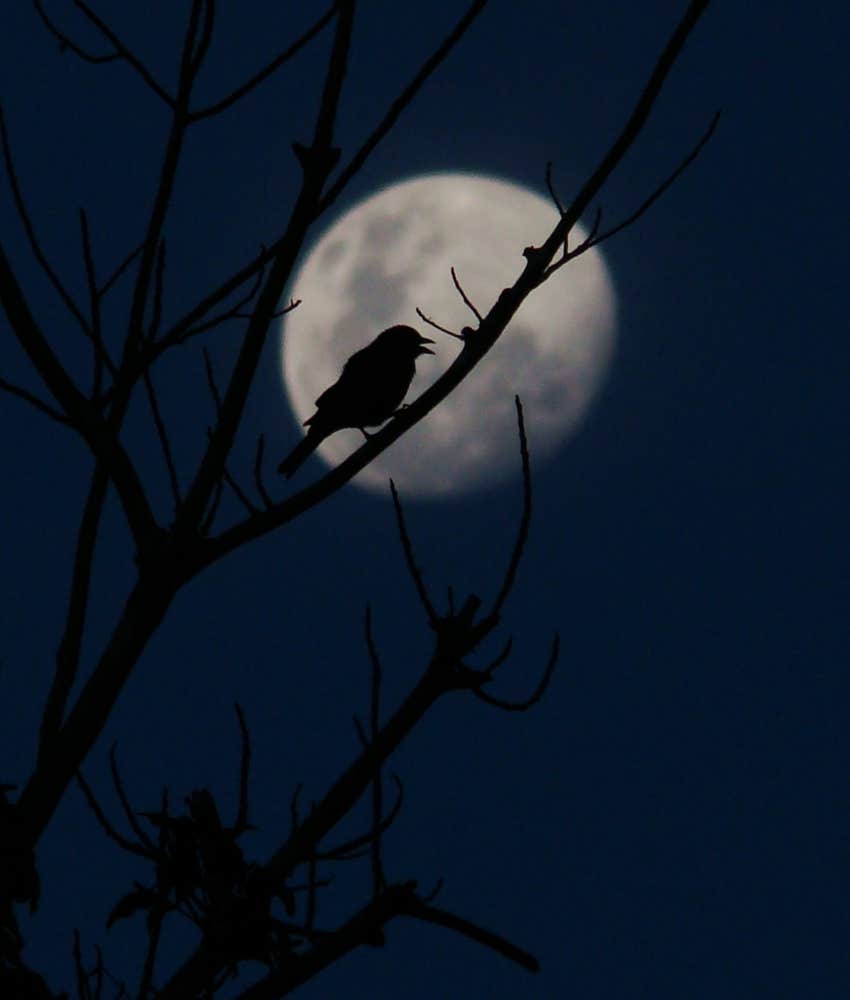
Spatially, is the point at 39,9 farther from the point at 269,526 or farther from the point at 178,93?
the point at 269,526

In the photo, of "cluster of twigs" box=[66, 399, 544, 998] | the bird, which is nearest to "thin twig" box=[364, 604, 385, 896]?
"cluster of twigs" box=[66, 399, 544, 998]

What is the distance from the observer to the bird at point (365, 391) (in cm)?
999

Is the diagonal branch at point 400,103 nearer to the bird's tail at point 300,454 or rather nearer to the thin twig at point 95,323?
the thin twig at point 95,323

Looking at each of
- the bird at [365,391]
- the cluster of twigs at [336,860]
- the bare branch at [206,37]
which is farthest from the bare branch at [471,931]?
the bird at [365,391]

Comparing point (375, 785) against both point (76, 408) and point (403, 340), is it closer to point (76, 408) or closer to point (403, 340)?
point (76, 408)

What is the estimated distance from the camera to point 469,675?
305 centimetres

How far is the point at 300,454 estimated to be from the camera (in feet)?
34.0

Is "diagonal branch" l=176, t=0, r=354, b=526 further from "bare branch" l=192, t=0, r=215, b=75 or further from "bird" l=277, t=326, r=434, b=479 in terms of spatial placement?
"bird" l=277, t=326, r=434, b=479

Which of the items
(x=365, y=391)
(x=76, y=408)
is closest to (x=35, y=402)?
(x=76, y=408)

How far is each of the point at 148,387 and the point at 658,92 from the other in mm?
1273

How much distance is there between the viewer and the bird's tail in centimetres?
1024

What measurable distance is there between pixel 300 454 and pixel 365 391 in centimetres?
77

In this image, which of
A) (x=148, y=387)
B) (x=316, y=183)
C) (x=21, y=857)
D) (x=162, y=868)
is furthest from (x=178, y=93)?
(x=162, y=868)

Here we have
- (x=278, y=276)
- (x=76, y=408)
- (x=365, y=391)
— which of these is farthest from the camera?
(x=365, y=391)
